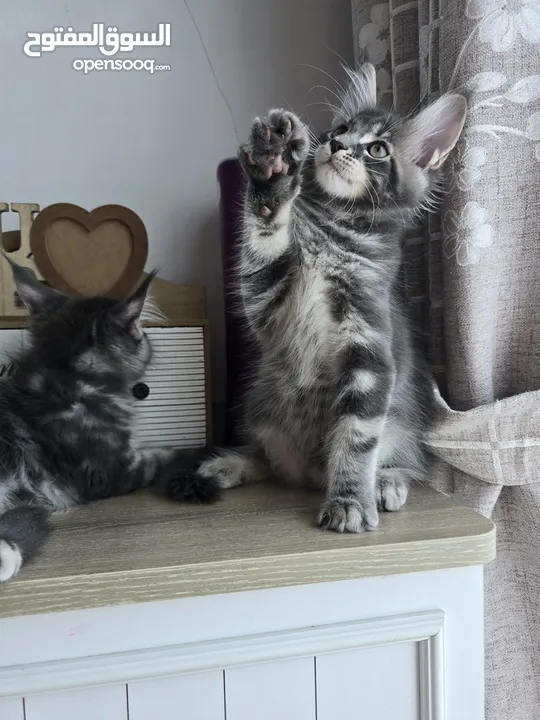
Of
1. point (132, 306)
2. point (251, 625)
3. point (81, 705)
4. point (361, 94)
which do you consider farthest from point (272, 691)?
point (361, 94)

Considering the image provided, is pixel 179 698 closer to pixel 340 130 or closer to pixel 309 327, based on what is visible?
pixel 309 327

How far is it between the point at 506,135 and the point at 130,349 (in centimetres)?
62

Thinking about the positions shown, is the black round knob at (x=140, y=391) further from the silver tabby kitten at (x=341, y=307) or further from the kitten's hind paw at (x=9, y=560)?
the kitten's hind paw at (x=9, y=560)

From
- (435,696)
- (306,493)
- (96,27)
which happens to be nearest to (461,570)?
(435,696)

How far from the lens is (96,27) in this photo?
1226mm

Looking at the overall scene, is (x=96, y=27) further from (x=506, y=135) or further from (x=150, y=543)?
(x=150, y=543)

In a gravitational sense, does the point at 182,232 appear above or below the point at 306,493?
above

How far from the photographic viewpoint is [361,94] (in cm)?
97

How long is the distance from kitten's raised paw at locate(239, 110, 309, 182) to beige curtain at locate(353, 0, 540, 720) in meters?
0.26

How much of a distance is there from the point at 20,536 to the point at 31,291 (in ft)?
1.35

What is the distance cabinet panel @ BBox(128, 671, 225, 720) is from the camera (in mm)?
Answer: 583

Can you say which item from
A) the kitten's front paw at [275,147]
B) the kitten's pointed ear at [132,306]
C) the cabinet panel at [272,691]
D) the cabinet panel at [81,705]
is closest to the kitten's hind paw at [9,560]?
the cabinet panel at [81,705]

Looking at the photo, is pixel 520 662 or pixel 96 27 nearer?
pixel 520 662

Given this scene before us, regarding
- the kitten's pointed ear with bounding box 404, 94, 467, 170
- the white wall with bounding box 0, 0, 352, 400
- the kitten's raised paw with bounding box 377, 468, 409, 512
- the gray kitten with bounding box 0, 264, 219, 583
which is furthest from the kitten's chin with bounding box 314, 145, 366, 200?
the white wall with bounding box 0, 0, 352, 400
